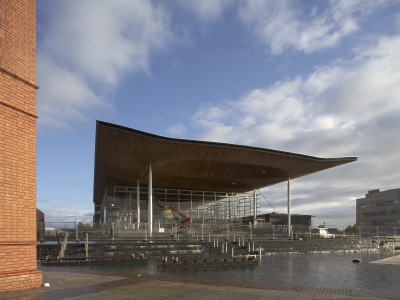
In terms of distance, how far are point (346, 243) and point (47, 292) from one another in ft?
88.3

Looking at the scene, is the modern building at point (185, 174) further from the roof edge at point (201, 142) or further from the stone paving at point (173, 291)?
the stone paving at point (173, 291)

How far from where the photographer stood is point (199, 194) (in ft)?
164

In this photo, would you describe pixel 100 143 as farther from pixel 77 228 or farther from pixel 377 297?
pixel 377 297

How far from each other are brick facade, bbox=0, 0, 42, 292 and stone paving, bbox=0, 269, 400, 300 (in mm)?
758

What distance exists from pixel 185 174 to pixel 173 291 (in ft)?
97.3

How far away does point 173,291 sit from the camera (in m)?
9.09

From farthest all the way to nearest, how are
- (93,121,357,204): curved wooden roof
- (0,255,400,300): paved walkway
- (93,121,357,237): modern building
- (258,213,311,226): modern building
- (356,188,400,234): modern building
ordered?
(356,188,400,234): modern building → (258,213,311,226): modern building → (93,121,357,237): modern building → (93,121,357,204): curved wooden roof → (0,255,400,300): paved walkway

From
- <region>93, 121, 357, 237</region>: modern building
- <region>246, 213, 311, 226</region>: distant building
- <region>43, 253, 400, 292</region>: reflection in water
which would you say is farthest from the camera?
<region>246, 213, 311, 226</region>: distant building

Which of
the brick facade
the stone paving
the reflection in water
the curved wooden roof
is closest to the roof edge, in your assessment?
the curved wooden roof

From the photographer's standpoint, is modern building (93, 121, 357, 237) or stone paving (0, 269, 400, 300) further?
modern building (93, 121, 357, 237)

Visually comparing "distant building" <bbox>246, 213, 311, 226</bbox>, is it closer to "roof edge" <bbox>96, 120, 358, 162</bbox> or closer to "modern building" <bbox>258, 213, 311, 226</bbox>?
"modern building" <bbox>258, 213, 311, 226</bbox>

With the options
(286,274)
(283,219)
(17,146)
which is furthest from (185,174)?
(17,146)

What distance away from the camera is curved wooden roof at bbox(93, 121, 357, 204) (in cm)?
2692

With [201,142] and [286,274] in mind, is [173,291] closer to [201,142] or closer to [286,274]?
[286,274]
